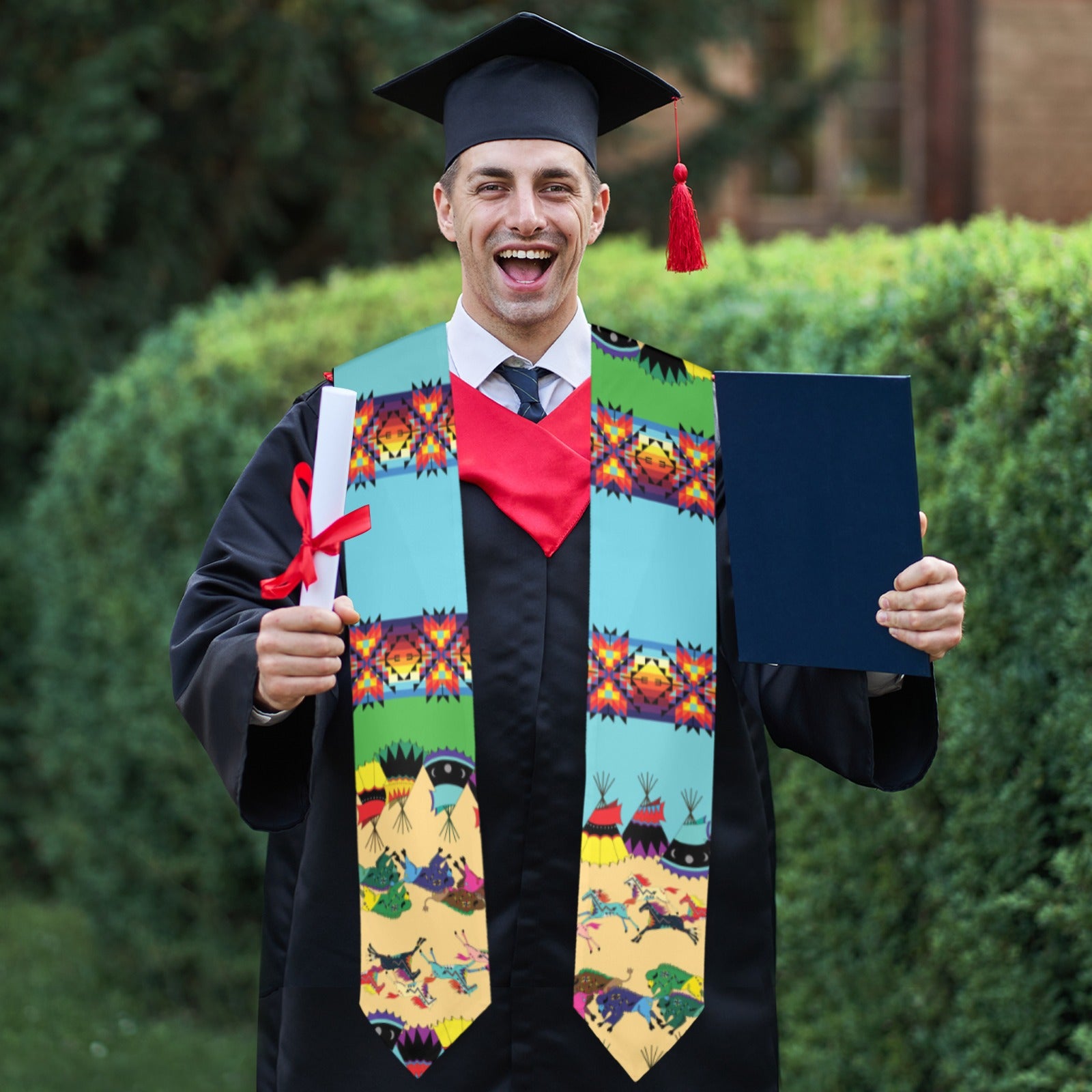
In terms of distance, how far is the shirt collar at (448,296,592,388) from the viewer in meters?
2.42

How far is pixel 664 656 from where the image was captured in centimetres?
237

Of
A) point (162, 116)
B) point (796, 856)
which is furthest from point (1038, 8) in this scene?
point (796, 856)

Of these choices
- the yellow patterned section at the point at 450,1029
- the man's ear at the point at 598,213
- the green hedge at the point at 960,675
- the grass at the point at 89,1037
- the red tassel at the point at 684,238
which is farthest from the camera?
the grass at the point at 89,1037

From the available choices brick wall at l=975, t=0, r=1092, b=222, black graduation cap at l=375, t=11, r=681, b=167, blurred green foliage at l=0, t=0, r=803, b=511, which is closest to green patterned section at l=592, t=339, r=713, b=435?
black graduation cap at l=375, t=11, r=681, b=167

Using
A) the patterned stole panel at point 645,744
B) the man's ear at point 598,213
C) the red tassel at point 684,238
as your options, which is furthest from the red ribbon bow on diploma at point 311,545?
the red tassel at point 684,238

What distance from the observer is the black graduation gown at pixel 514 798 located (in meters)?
2.23

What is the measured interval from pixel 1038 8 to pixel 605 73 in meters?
10.1

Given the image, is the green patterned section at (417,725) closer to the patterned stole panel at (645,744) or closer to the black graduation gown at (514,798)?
the black graduation gown at (514,798)

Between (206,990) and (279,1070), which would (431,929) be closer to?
(279,1070)

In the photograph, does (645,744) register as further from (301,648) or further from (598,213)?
(598,213)

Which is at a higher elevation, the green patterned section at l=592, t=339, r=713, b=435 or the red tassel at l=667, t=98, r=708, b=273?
the red tassel at l=667, t=98, r=708, b=273

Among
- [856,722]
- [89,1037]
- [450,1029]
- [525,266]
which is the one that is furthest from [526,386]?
[89,1037]

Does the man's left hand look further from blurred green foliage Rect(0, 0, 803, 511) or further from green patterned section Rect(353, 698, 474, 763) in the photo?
blurred green foliage Rect(0, 0, 803, 511)

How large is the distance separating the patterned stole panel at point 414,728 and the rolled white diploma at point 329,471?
0.36m
